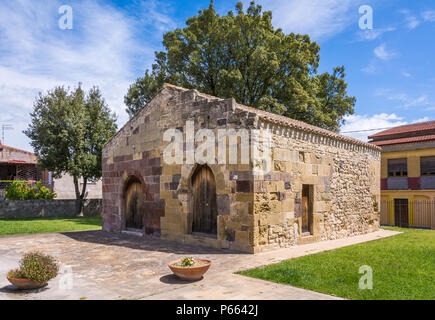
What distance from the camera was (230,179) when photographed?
10.2 metres

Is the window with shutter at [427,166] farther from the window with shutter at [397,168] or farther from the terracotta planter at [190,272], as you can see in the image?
the terracotta planter at [190,272]

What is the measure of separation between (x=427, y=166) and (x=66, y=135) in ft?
79.3

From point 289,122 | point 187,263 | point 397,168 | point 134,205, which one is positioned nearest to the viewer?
point 187,263

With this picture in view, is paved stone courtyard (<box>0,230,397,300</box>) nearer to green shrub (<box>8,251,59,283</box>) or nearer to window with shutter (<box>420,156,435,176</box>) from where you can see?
green shrub (<box>8,251,59,283</box>)

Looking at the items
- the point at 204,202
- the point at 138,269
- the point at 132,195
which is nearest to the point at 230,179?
the point at 204,202

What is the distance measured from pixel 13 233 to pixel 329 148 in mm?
13575

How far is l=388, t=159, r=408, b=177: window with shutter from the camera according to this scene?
23913 millimetres

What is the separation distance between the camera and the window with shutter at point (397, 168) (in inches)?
941

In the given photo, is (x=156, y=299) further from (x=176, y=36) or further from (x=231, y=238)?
(x=176, y=36)

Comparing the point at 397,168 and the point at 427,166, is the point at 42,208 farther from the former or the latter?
the point at 427,166

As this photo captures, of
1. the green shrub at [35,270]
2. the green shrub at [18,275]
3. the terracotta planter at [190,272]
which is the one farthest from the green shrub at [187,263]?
the green shrub at [18,275]

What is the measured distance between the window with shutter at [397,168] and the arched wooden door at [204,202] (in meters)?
18.2

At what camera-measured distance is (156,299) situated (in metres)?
5.73

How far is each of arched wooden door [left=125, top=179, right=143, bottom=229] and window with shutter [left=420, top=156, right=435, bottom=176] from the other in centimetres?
1878
